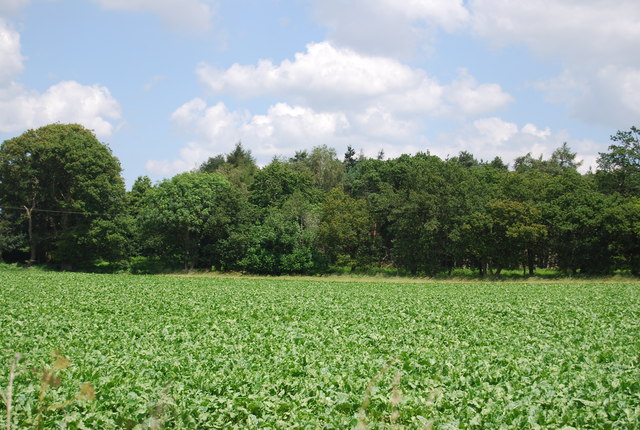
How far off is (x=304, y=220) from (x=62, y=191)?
89.8 feet

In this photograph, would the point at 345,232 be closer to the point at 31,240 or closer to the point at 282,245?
the point at 282,245

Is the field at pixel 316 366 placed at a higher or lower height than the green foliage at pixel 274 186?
lower

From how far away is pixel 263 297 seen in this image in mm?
25844

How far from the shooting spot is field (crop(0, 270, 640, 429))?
23.9 feet

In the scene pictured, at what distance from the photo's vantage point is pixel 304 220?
2264 inches

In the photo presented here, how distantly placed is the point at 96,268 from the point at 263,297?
36.0 meters

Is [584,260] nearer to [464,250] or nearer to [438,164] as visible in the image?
[464,250]

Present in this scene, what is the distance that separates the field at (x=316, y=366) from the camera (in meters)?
7.29

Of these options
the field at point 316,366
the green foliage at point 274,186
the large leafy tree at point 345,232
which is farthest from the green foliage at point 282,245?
the field at point 316,366

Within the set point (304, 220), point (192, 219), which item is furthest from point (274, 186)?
point (192, 219)

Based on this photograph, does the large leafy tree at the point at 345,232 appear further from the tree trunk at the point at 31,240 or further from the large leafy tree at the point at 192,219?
the tree trunk at the point at 31,240

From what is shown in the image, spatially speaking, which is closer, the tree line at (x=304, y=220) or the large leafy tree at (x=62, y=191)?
the tree line at (x=304, y=220)

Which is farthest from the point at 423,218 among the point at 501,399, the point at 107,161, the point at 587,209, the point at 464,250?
the point at 501,399

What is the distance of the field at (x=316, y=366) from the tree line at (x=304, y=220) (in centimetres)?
2983
